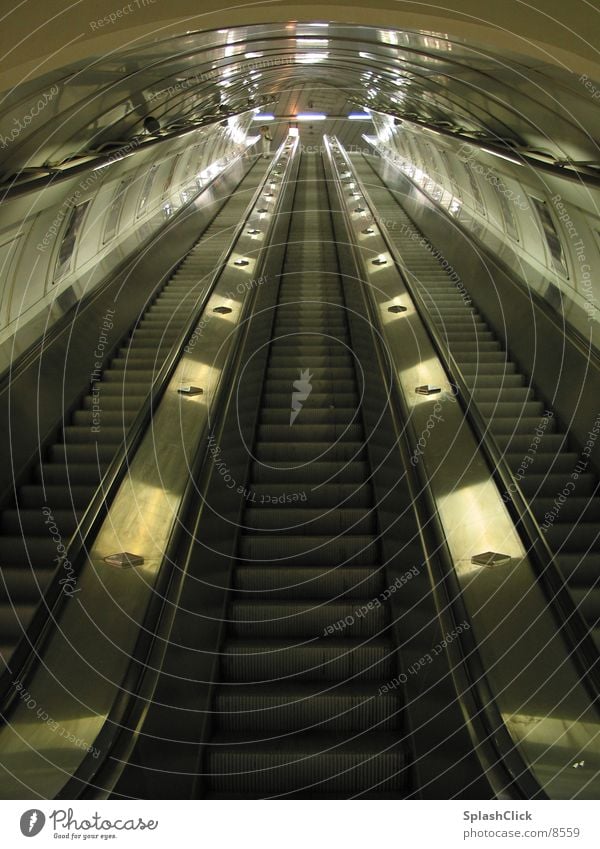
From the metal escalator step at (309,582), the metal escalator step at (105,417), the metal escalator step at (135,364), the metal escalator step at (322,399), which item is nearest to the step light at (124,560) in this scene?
the metal escalator step at (309,582)

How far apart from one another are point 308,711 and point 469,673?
1.08 metres

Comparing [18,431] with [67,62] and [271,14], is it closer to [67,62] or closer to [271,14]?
[67,62]

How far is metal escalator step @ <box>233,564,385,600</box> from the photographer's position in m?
4.61

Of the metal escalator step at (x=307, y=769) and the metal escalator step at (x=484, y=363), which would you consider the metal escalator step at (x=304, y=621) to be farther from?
the metal escalator step at (x=484, y=363)

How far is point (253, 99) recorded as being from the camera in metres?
16.9

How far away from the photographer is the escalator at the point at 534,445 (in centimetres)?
433

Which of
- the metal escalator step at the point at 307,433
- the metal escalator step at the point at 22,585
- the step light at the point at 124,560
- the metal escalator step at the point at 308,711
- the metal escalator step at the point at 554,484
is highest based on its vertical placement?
the metal escalator step at the point at 307,433

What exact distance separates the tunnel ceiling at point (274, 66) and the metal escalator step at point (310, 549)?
111 inches

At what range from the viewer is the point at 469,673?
10.0ft

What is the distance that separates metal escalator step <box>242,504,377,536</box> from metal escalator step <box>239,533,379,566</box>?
0.16 metres

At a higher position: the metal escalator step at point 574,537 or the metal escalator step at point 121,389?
the metal escalator step at point 121,389
